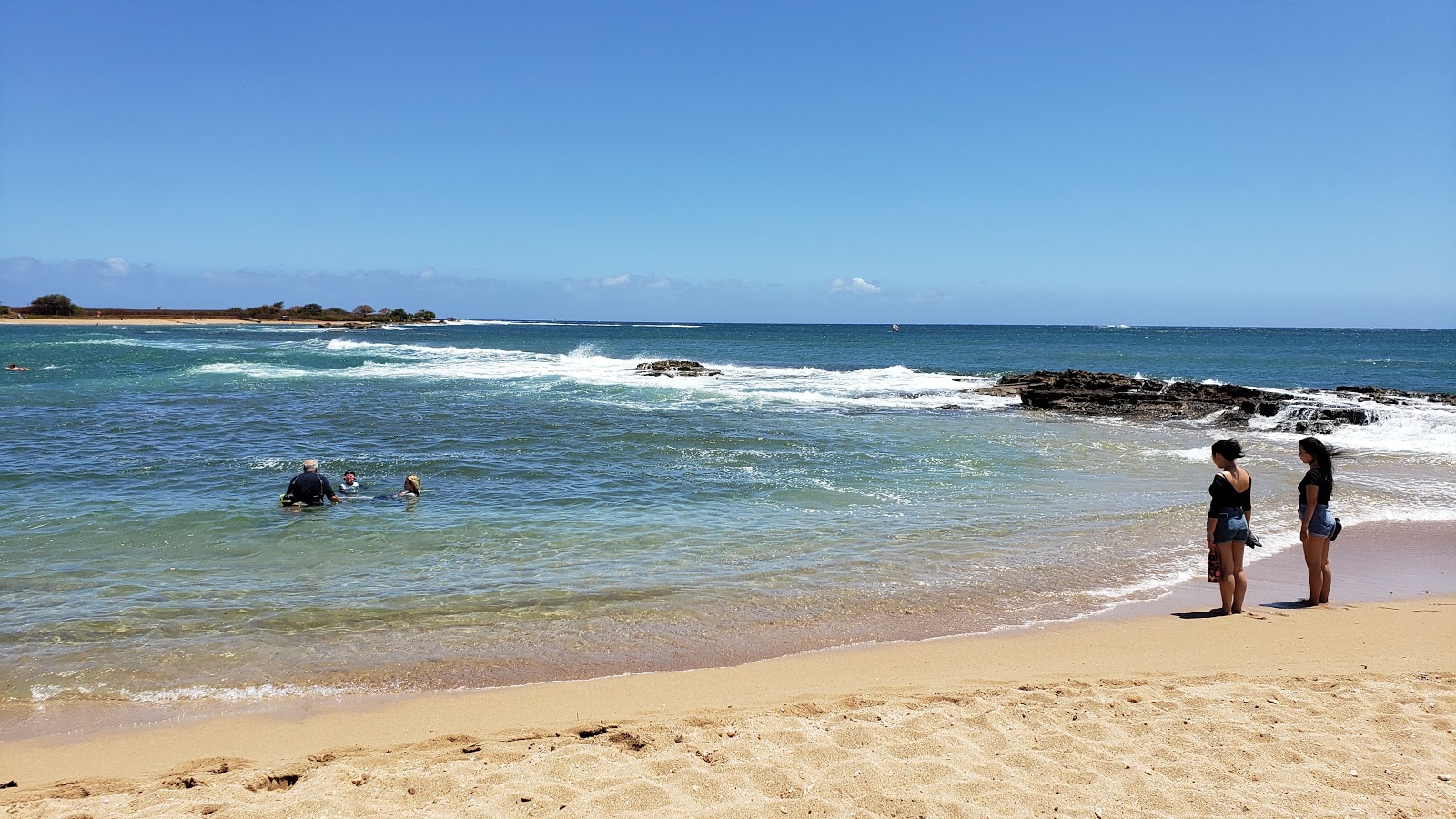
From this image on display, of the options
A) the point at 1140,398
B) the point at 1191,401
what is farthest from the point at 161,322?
the point at 1191,401

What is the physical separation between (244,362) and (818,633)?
131 ft

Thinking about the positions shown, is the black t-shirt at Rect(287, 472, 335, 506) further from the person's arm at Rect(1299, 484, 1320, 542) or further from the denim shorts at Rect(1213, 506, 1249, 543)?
the person's arm at Rect(1299, 484, 1320, 542)

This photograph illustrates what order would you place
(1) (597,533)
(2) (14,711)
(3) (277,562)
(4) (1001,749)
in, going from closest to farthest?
(4) (1001,749)
(2) (14,711)
(3) (277,562)
(1) (597,533)

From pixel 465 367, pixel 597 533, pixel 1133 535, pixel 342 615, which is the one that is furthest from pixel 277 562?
pixel 465 367

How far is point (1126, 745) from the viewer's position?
4438 millimetres

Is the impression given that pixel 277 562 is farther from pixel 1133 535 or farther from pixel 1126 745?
pixel 1133 535

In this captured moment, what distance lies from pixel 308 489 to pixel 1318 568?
11.0 metres

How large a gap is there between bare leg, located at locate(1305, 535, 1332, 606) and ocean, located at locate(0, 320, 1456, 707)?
3.80 feet

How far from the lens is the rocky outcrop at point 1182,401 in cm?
2091

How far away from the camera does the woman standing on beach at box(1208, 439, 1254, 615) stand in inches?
272

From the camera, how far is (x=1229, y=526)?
271 inches

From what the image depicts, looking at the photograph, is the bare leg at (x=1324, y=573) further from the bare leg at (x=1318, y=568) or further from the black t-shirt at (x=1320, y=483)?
the black t-shirt at (x=1320, y=483)

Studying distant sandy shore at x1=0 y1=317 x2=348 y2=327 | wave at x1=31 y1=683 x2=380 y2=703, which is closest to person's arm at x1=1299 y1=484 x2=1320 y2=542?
wave at x1=31 y1=683 x2=380 y2=703

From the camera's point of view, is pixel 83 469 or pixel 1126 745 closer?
pixel 1126 745
